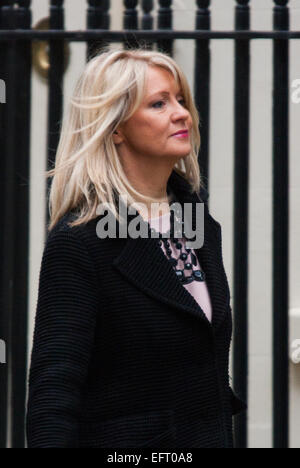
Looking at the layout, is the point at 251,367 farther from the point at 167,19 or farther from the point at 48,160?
the point at 167,19

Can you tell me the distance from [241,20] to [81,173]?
1506 millimetres

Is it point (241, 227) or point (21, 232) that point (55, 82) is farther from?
point (241, 227)

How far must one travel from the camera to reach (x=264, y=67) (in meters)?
Result: 4.13

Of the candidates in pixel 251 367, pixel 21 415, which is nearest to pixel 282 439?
pixel 251 367

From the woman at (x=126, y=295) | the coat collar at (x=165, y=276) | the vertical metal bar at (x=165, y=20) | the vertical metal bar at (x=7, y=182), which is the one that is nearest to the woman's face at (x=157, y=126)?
the woman at (x=126, y=295)

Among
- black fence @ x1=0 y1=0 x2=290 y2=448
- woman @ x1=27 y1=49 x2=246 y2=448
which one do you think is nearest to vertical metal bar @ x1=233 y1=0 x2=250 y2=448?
black fence @ x1=0 y1=0 x2=290 y2=448

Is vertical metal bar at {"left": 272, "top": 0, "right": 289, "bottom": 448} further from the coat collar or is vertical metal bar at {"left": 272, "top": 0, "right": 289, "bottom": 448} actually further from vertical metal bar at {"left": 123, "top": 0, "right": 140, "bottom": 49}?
the coat collar

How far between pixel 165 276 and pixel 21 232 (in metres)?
1.43

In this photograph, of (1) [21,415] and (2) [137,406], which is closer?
(2) [137,406]

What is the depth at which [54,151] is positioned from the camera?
3621mm

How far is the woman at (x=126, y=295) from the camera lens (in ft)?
7.15

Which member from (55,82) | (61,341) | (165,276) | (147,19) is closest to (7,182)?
(55,82)
